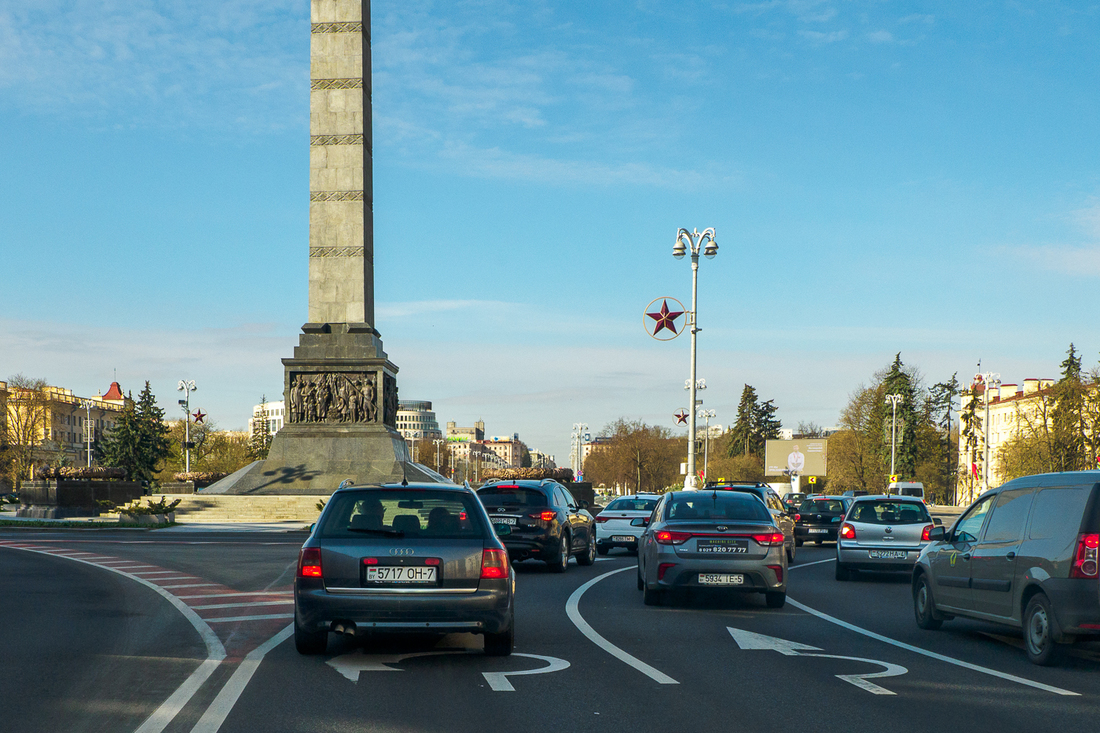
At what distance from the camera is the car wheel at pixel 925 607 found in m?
12.0

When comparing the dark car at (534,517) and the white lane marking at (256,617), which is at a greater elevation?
the dark car at (534,517)

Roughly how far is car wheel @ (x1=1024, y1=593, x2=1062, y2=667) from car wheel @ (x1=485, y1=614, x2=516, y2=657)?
4.63m

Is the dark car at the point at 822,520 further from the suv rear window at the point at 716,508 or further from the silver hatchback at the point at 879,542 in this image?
the suv rear window at the point at 716,508

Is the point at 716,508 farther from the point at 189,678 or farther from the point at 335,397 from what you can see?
the point at 335,397

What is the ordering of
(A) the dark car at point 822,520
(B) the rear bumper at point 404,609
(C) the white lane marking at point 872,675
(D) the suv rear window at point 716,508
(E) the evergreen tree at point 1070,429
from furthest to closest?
(E) the evergreen tree at point 1070,429
(A) the dark car at point 822,520
(D) the suv rear window at point 716,508
(B) the rear bumper at point 404,609
(C) the white lane marking at point 872,675

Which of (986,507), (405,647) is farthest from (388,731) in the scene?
(986,507)

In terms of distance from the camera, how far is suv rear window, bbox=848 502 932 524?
19.4 metres

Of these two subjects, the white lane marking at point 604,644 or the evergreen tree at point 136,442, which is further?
the evergreen tree at point 136,442

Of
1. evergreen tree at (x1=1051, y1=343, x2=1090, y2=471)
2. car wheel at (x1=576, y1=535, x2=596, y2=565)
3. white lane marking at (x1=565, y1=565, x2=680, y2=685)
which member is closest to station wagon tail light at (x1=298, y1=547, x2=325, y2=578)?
white lane marking at (x1=565, y1=565, x2=680, y2=685)

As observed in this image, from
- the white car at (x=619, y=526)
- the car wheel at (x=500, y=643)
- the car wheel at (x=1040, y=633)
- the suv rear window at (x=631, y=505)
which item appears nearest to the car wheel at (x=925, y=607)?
the car wheel at (x=1040, y=633)

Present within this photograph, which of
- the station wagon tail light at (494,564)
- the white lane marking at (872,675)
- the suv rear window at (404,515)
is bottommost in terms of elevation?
the white lane marking at (872,675)

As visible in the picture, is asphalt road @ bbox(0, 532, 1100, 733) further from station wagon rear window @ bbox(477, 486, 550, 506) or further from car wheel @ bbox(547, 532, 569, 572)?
station wagon rear window @ bbox(477, 486, 550, 506)

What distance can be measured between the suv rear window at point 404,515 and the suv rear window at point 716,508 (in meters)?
5.44

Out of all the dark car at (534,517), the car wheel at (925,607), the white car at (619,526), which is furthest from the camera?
the white car at (619,526)
